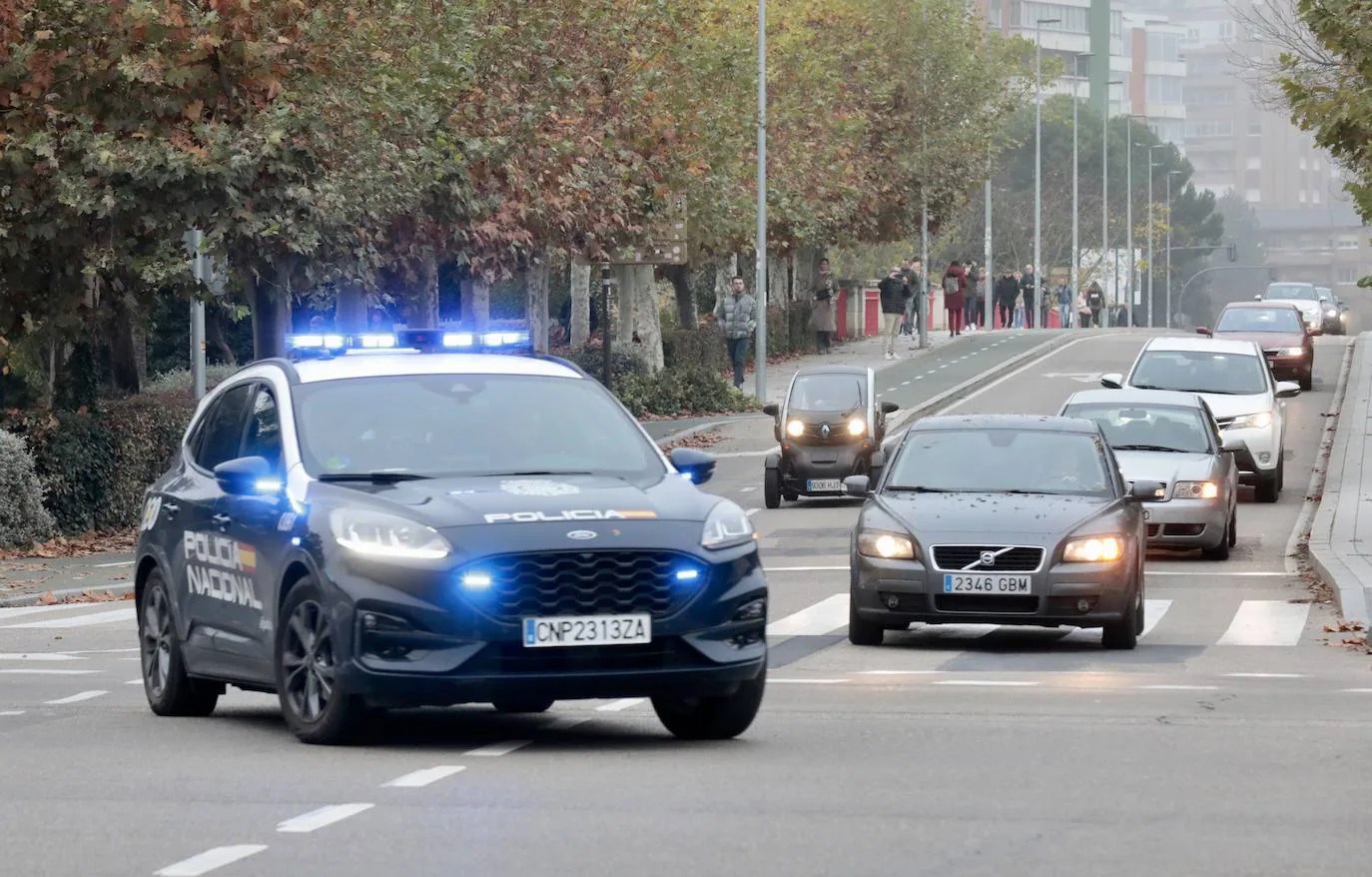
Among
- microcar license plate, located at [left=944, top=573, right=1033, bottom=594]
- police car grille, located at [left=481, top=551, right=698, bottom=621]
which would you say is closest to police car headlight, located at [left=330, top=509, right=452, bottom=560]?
police car grille, located at [left=481, top=551, right=698, bottom=621]

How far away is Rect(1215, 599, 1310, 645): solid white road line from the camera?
17.8 meters

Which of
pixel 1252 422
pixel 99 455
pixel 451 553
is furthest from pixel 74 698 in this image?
pixel 1252 422

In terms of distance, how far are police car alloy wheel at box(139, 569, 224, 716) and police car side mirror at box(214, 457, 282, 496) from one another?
1338 mm

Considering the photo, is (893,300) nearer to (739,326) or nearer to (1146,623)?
(739,326)

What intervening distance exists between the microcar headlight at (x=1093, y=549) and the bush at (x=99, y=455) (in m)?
12.2

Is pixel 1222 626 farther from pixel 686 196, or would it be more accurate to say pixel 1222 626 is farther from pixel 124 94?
pixel 686 196

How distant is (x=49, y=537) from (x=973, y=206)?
94.7 m

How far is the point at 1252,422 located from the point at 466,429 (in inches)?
835

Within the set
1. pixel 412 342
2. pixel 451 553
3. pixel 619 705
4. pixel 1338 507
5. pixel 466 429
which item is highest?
pixel 412 342

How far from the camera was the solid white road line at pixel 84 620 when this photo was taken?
19766mm

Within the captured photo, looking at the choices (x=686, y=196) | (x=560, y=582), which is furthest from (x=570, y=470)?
(x=686, y=196)

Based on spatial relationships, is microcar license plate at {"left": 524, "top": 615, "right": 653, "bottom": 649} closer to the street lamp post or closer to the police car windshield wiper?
the police car windshield wiper

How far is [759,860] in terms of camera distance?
25.5 ft

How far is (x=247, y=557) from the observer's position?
37.3ft
